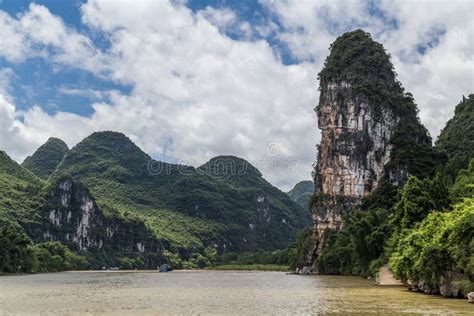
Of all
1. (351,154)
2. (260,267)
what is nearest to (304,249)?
(351,154)

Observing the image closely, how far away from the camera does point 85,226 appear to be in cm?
12500

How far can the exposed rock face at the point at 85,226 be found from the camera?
11894 centimetres

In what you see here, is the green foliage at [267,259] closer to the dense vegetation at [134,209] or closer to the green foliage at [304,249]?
the green foliage at [304,249]

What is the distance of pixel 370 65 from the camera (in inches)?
3270

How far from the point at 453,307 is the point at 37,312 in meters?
13.2

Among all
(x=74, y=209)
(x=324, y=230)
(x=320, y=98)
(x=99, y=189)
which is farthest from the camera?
(x=99, y=189)

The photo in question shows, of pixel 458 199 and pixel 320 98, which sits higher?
pixel 320 98

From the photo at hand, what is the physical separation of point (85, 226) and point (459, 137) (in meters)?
75.6

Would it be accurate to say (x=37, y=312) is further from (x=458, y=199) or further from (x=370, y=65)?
(x=370, y=65)

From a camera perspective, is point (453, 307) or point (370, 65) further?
point (370, 65)

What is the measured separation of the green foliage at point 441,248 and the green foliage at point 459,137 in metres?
43.8

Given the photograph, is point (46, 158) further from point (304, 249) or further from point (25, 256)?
point (304, 249)

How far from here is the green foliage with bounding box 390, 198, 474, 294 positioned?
2108 cm

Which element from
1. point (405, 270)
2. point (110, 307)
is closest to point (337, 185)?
point (405, 270)
